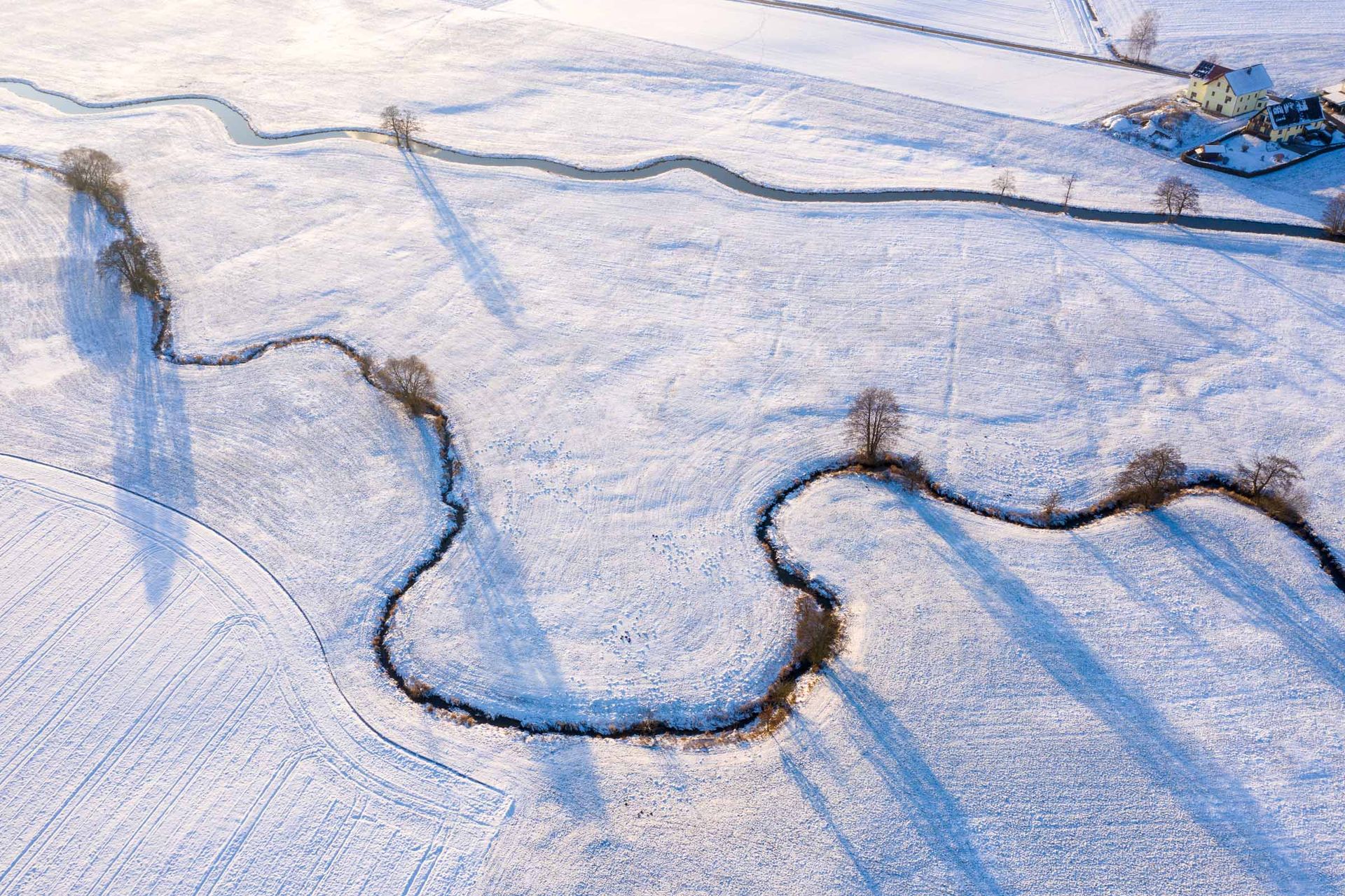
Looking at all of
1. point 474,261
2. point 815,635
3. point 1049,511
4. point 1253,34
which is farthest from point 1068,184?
point 815,635

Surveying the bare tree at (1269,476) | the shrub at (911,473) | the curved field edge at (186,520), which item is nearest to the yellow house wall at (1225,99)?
the bare tree at (1269,476)

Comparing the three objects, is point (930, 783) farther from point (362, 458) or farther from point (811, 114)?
point (811, 114)

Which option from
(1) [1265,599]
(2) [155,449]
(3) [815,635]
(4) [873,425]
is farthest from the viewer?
(2) [155,449]

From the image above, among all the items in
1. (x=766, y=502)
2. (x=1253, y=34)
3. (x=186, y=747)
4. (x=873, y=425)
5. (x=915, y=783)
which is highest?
(x=1253, y=34)

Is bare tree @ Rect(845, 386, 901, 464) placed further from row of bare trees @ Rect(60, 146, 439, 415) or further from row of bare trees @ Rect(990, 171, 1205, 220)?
row of bare trees @ Rect(990, 171, 1205, 220)

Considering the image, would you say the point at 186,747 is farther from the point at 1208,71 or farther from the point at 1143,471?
the point at 1208,71

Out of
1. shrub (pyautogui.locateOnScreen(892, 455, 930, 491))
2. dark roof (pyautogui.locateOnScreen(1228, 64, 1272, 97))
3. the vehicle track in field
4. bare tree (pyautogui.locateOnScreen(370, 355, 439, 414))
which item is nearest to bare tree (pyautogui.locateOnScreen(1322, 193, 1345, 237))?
dark roof (pyautogui.locateOnScreen(1228, 64, 1272, 97))

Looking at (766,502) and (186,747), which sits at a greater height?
(766,502)
